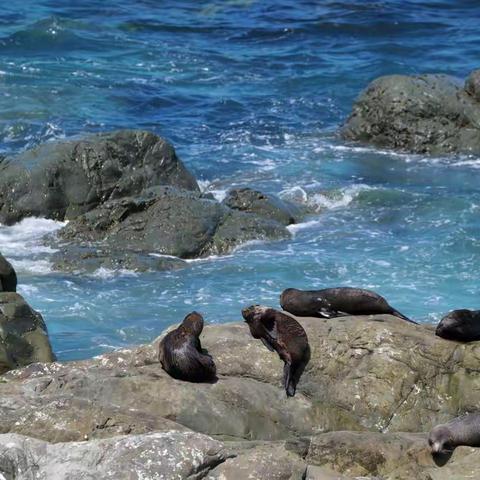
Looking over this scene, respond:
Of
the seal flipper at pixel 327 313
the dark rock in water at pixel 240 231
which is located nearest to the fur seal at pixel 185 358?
the seal flipper at pixel 327 313

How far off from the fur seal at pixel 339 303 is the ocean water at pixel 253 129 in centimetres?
287

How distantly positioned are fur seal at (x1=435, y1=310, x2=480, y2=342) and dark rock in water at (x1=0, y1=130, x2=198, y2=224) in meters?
8.03

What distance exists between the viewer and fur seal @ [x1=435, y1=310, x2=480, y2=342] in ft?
30.3

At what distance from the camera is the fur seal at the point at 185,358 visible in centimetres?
851

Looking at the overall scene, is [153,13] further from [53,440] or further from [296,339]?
[53,440]

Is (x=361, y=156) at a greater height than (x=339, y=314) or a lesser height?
lesser

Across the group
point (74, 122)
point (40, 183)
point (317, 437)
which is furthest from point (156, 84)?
point (317, 437)

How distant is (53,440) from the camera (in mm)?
6977

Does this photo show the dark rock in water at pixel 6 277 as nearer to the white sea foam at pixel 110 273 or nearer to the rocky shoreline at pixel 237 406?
the rocky shoreline at pixel 237 406

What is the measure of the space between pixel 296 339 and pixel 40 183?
807 cm

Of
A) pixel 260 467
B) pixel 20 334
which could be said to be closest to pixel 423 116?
pixel 20 334

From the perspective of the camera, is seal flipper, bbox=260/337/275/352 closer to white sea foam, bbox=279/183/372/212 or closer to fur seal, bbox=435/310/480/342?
fur seal, bbox=435/310/480/342

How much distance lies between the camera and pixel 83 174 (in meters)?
16.5

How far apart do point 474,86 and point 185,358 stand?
44.1 feet
